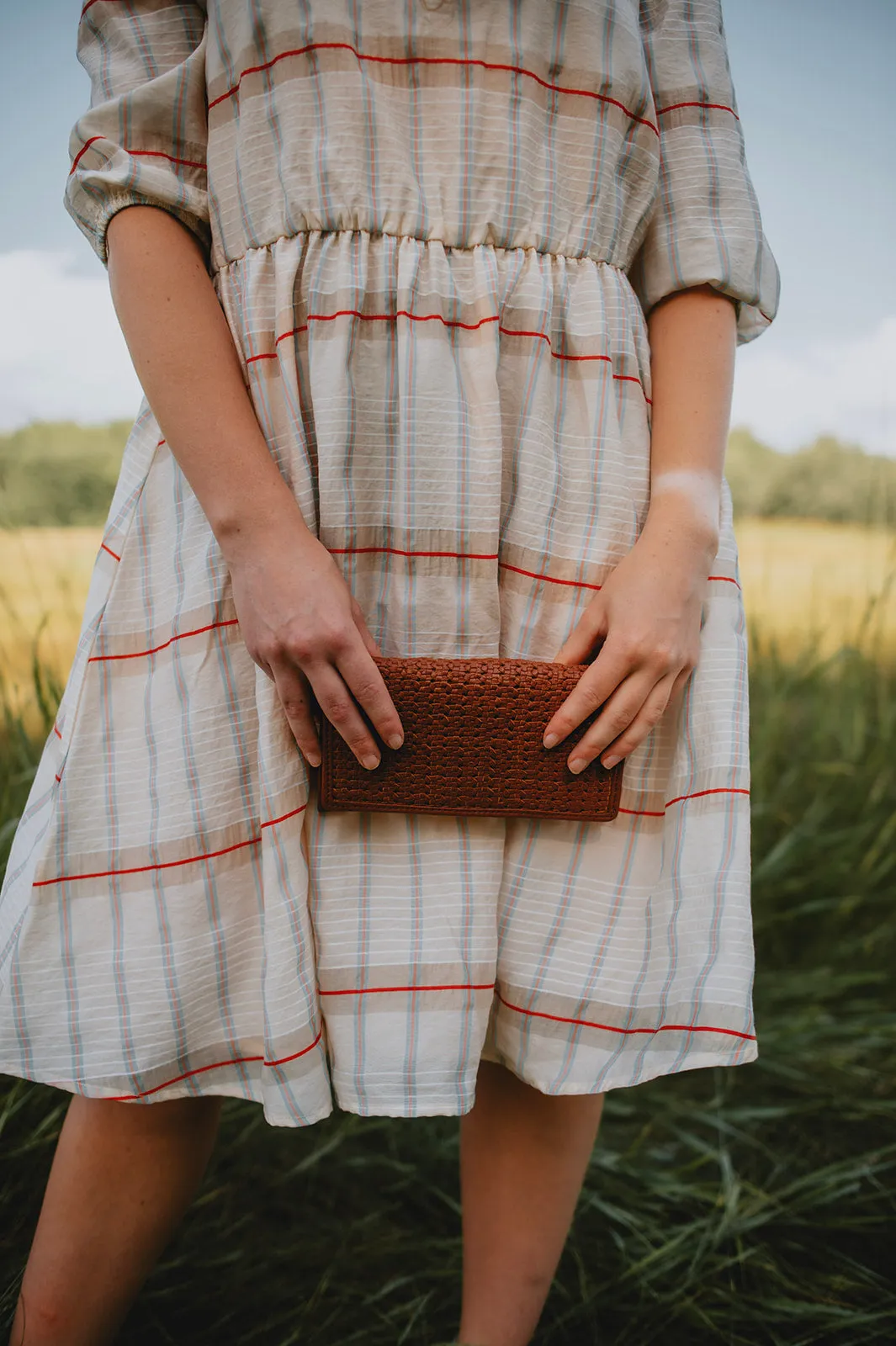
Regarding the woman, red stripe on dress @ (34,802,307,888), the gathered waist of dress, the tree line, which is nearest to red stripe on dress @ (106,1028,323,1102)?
the woman

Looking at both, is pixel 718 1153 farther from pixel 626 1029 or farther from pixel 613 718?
pixel 613 718

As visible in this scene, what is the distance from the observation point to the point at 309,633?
590mm

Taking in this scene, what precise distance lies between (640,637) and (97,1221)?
64cm

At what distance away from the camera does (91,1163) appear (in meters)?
0.72

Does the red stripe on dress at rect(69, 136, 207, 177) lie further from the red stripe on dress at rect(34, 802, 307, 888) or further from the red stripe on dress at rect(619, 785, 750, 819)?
the red stripe on dress at rect(619, 785, 750, 819)

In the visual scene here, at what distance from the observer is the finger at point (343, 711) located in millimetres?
603

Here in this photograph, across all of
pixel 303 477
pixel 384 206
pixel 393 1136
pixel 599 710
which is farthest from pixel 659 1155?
pixel 384 206

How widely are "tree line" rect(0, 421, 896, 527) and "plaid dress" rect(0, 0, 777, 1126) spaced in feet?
2.62

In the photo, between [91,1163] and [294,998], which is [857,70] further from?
[91,1163]

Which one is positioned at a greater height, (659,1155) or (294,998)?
(294,998)

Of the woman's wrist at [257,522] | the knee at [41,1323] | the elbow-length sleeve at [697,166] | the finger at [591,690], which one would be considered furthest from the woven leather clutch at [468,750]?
the knee at [41,1323]

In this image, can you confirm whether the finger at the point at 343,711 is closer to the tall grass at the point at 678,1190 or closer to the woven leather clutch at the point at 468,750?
the woven leather clutch at the point at 468,750

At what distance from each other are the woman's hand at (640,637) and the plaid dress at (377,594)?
1.5 inches

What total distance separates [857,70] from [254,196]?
A: 167 cm
